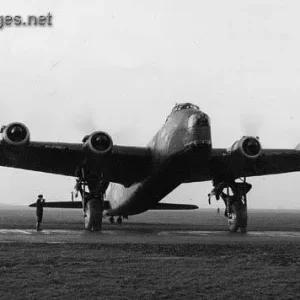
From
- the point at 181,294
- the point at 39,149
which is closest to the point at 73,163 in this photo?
the point at 39,149

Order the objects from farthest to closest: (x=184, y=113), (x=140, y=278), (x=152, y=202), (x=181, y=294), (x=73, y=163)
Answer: (x=152, y=202) < (x=73, y=163) < (x=184, y=113) < (x=140, y=278) < (x=181, y=294)

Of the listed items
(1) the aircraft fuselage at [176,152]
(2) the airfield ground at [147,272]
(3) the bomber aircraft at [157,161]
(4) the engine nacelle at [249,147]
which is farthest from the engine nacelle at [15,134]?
(4) the engine nacelle at [249,147]

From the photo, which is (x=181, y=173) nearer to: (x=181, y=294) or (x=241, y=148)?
(x=241, y=148)

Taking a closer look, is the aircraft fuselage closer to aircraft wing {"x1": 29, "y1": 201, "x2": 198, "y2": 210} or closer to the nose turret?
the nose turret

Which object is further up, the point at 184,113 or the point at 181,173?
the point at 184,113

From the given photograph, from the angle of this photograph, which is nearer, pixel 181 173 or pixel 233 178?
pixel 181 173

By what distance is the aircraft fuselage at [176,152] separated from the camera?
2328cm

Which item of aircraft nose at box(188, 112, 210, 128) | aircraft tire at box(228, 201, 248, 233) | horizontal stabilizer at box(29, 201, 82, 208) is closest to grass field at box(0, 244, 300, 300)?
aircraft nose at box(188, 112, 210, 128)

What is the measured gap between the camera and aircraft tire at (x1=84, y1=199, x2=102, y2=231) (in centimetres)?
2561

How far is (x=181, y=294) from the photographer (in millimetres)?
7816

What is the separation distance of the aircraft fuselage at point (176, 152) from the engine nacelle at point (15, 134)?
21.0 feet

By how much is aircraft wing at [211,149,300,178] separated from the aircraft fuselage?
896mm

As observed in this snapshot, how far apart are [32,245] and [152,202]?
51.1ft

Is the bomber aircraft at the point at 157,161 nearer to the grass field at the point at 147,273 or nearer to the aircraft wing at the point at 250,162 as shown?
the aircraft wing at the point at 250,162
